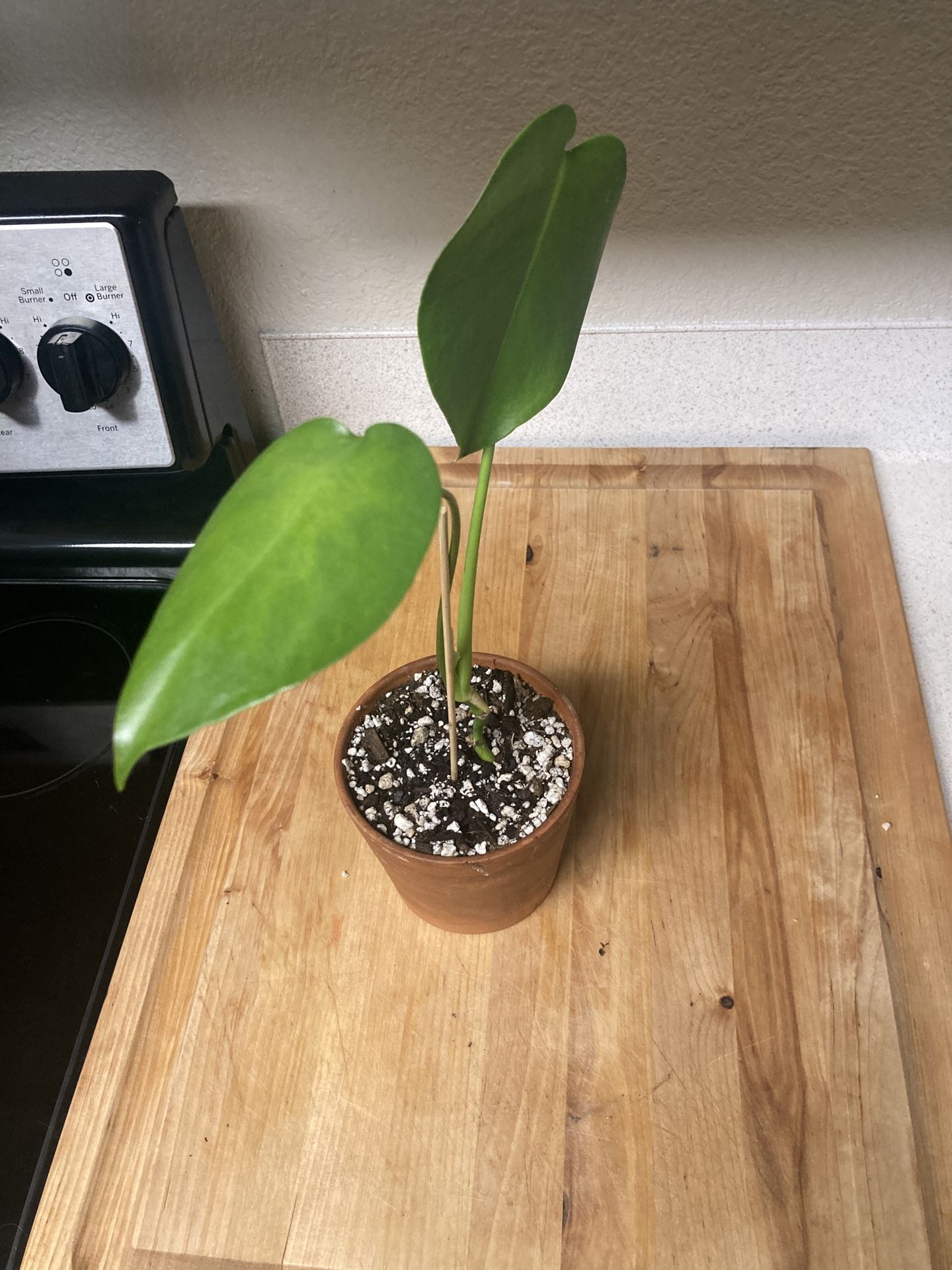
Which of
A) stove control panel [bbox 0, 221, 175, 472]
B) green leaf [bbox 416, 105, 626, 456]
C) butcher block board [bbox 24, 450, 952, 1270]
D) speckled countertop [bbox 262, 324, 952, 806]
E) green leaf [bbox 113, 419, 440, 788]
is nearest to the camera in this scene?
green leaf [bbox 113, 419, 440, 788]

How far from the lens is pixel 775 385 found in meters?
0.79

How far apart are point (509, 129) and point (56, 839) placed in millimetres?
588

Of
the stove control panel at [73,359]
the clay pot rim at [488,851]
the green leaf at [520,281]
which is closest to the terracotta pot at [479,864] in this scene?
the clay pot rim at [488,851]

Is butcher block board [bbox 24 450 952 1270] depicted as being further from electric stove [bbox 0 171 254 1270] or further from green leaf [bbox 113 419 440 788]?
green leaf [bbox 113 419 440 788]

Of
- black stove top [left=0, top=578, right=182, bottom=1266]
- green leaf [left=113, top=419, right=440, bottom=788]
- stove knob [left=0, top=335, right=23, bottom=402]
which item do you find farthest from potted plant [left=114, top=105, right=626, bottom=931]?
stove knob [left=0, top=335, right=23, bottom=402]

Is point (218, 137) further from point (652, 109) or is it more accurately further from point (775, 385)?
point (775, 385)

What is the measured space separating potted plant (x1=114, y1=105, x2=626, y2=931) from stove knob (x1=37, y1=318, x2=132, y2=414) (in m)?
0.29

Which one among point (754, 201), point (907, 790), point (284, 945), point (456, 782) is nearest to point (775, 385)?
point (754, 201)

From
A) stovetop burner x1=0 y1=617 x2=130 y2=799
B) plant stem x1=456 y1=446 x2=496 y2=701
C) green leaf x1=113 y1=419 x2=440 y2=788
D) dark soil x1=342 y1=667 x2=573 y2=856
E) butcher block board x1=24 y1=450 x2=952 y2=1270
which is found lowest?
butcher block board x1=24 y1=450 x2=952 y2=1270

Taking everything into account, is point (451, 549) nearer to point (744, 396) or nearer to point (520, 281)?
point (520, 281)

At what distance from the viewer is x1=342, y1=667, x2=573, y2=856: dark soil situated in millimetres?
502

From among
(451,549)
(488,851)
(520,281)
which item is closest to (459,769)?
(488,851)

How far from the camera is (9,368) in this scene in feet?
2.08

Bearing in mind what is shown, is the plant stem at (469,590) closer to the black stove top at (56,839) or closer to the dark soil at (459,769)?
the dark soil at (459,769)
